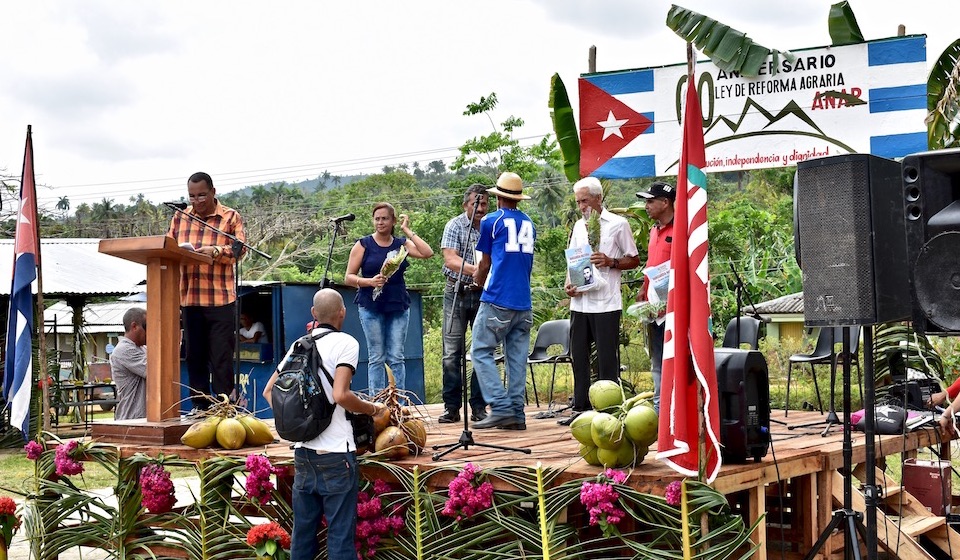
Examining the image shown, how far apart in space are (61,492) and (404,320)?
2680mm

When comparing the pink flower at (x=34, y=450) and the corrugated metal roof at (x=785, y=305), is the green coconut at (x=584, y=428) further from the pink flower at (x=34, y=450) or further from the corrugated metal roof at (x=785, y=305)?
the corrugated metal roof at (x=785, y=305)

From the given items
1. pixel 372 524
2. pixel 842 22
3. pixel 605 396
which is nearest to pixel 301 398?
pixel 372 524

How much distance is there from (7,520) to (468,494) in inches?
137

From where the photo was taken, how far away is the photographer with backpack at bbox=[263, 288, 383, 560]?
16.7 feet

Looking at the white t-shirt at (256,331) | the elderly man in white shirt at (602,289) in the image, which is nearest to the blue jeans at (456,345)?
the elderly man in white shirt at (602,289)

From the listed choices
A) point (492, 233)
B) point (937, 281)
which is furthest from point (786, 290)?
A: point (937, 281)

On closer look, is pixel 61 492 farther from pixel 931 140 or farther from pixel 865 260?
pixel 931 140

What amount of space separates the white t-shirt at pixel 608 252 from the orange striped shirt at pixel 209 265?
2415 millimetres

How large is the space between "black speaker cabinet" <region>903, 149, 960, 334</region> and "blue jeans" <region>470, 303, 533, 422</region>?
3289 mm

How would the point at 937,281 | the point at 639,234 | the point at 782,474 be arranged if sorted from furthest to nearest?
the point at 639,234
the point at 782,474
the point at 937,281

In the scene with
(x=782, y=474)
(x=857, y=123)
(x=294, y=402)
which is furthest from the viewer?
(x=857, y=123)

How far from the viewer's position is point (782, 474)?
5344 mm

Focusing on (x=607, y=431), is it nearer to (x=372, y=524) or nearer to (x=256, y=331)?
(x=372, y=524)

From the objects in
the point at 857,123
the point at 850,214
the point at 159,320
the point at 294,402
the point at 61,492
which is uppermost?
the point at 857,123
